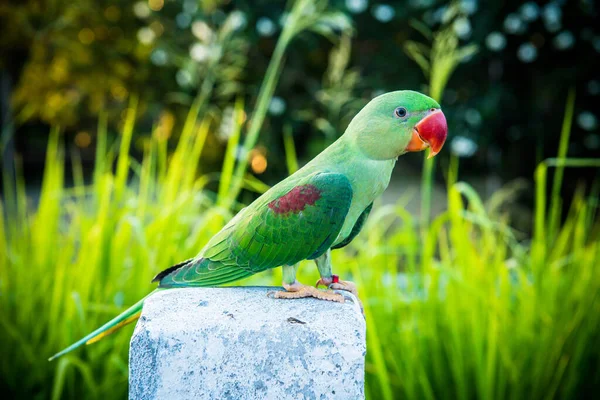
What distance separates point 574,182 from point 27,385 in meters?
4.24

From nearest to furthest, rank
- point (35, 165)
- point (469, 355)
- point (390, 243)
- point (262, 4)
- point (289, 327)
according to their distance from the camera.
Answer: point (289, 327)
point (469, 355)
point (390, 243)
point (262, 4)
point (35, 165)

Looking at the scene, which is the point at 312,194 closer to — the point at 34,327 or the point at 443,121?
the point at 443,121

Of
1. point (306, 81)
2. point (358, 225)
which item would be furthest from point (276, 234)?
point (306, 81)

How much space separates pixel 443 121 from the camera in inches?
53.1

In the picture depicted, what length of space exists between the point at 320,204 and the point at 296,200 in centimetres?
6

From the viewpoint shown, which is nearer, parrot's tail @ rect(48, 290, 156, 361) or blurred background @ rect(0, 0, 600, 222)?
parrot's tail @ rect(48, 290, 156, 361)

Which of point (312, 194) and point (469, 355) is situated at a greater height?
point (312, 194)

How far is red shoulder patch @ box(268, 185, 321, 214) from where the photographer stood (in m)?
1.38

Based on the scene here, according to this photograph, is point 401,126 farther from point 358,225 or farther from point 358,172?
point 358,225

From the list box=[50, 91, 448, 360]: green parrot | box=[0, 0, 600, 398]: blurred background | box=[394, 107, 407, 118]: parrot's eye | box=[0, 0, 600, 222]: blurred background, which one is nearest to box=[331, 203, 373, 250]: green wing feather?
box=[50, 91, 448, 360]: green parrot

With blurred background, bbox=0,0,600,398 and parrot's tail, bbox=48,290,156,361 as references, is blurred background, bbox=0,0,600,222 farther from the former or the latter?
parrot's tail, bbox=48,290,156,361

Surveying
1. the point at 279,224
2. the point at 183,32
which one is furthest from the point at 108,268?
the point at 183,32

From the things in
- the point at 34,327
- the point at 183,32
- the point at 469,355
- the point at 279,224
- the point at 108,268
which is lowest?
the point at 469,355

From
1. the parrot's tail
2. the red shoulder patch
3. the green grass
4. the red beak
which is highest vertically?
the red beak
